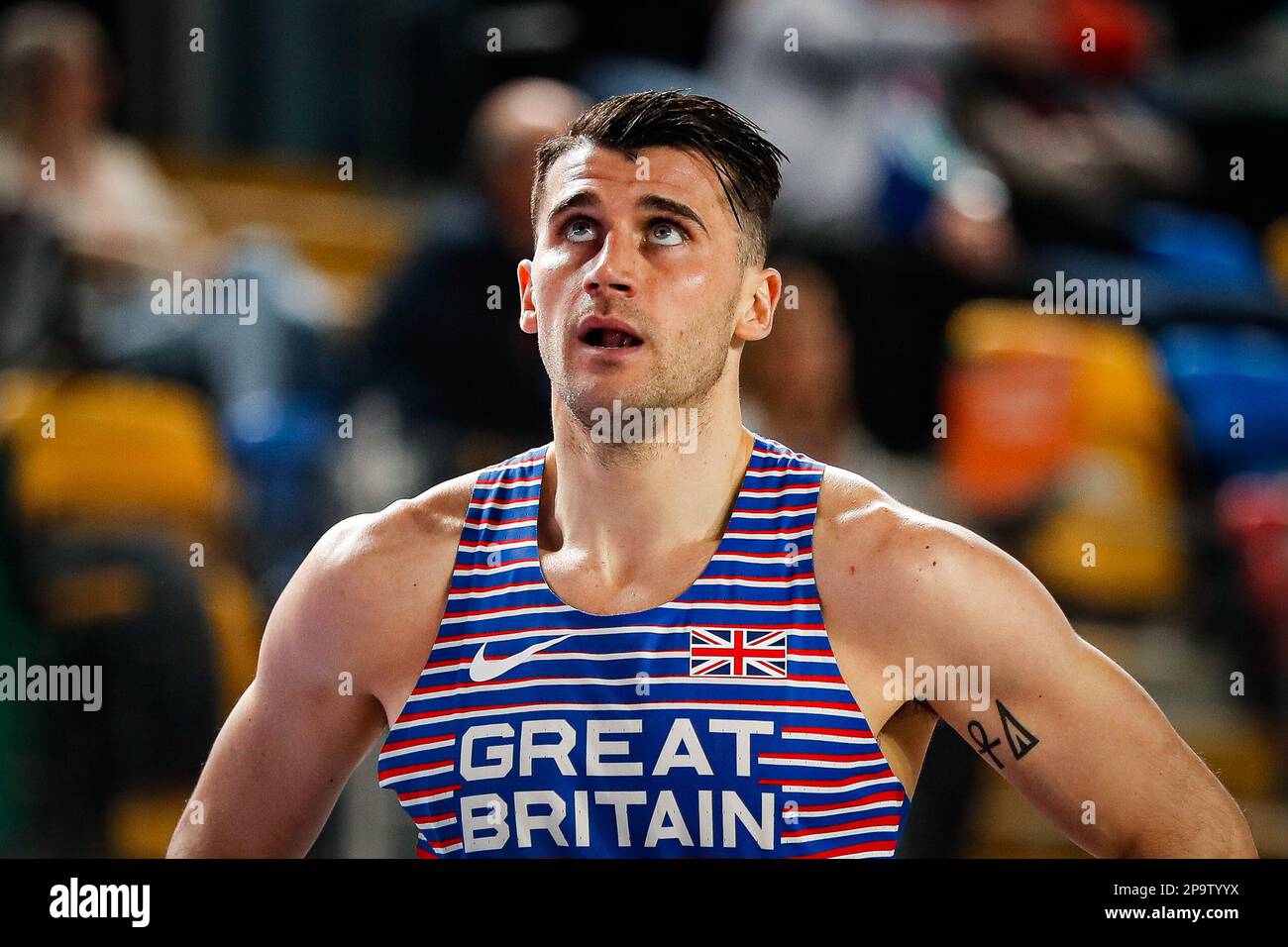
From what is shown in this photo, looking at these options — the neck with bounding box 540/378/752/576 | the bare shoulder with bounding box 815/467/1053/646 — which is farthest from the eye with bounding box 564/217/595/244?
the bare shoulder with bounding box 815/467/1053/646

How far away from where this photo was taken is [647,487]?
8.61ft

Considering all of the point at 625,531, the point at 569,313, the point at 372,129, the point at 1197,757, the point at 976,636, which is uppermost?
the point at 372,129

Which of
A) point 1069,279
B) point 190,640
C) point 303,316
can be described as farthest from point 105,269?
point 1069,279

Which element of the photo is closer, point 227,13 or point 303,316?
point 303,316

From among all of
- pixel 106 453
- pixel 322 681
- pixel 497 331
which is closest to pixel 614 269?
pixel 322 681

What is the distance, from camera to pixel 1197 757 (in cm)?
247

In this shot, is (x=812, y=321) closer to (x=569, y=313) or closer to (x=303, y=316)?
(x=303, y=316)

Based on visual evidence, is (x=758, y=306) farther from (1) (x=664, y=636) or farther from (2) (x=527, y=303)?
(1) (x=664, y=636)

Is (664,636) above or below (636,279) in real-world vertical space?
below

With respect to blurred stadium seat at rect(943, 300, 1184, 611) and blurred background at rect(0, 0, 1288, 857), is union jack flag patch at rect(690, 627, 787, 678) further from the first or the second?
blurred stadium seat at rect(943, 300, 1184, 611)

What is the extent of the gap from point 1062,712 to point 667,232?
Answer: 3.07 feet

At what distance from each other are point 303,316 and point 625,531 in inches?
101

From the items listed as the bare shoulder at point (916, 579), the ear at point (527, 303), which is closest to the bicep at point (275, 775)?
the ear at point (527, 303)

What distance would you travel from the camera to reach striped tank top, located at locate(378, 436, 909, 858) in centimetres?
241
